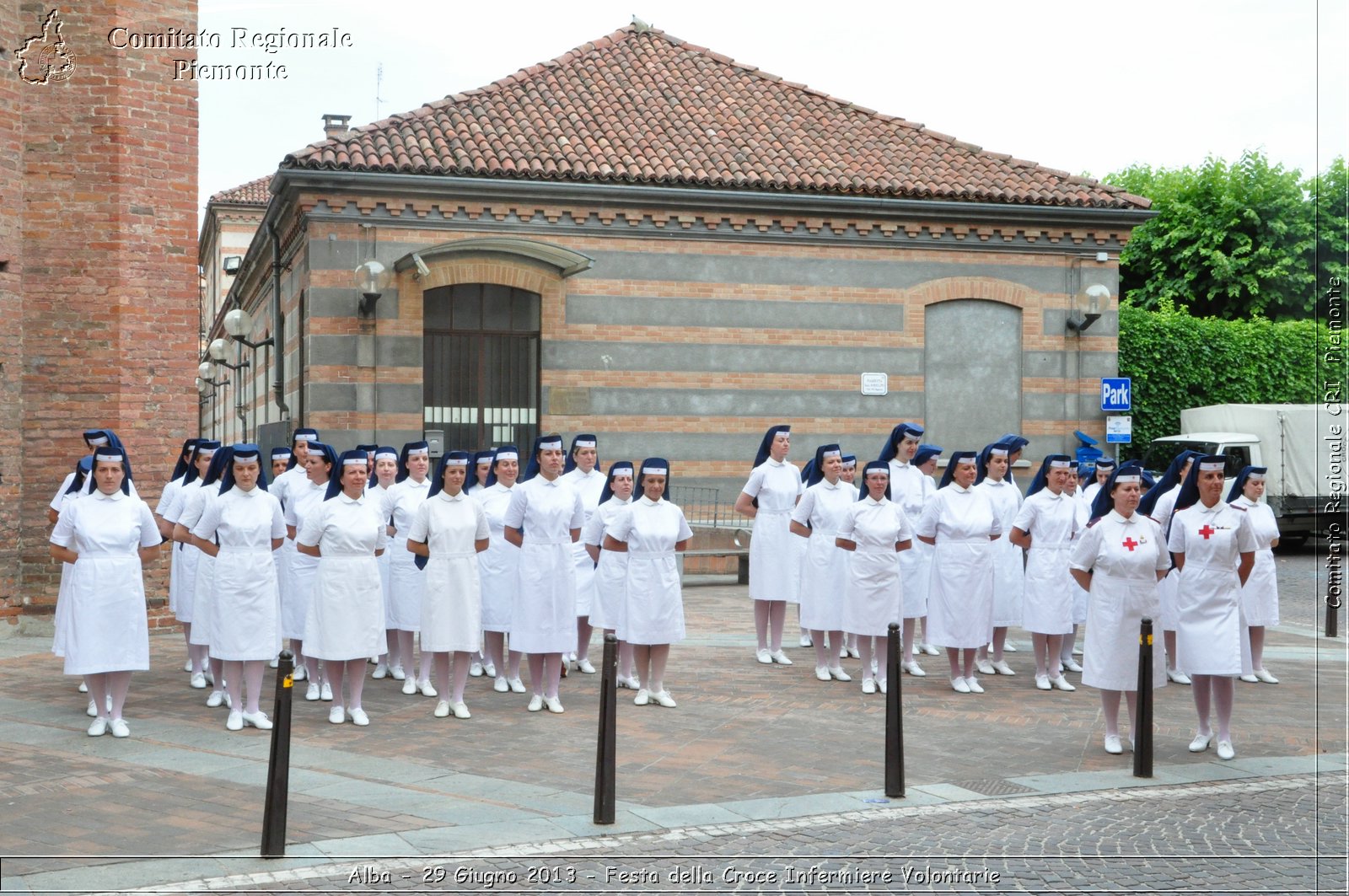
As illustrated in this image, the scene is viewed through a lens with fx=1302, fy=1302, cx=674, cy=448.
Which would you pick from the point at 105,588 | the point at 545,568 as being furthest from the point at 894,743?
the point at 105,588

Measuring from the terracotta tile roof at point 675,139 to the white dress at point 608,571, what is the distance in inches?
434

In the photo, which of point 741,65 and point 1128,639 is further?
point 741,65

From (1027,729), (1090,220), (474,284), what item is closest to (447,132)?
(474,284)

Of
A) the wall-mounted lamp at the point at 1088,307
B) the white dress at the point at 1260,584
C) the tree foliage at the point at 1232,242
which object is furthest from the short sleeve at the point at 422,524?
the tree foliage at the point at 1232,242

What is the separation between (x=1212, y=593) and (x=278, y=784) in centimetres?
634

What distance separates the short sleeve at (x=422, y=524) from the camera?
1020cm

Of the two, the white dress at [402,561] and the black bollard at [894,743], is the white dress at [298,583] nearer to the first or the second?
the white dress at [402,561]

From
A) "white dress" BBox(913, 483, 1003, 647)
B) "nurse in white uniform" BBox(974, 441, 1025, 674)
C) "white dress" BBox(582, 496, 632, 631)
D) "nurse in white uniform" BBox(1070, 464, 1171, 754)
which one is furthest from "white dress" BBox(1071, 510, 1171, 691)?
"white dress" BBox(582, 496, 632, 631)

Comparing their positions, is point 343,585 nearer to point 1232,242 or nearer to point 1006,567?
point 1006,567

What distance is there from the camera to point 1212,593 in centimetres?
908

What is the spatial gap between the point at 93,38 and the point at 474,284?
25.2 ft

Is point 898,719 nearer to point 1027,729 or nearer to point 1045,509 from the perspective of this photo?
point 1027,729

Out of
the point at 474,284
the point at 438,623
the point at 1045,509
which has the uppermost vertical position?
the point at 474,284

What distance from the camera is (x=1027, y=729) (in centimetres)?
995
